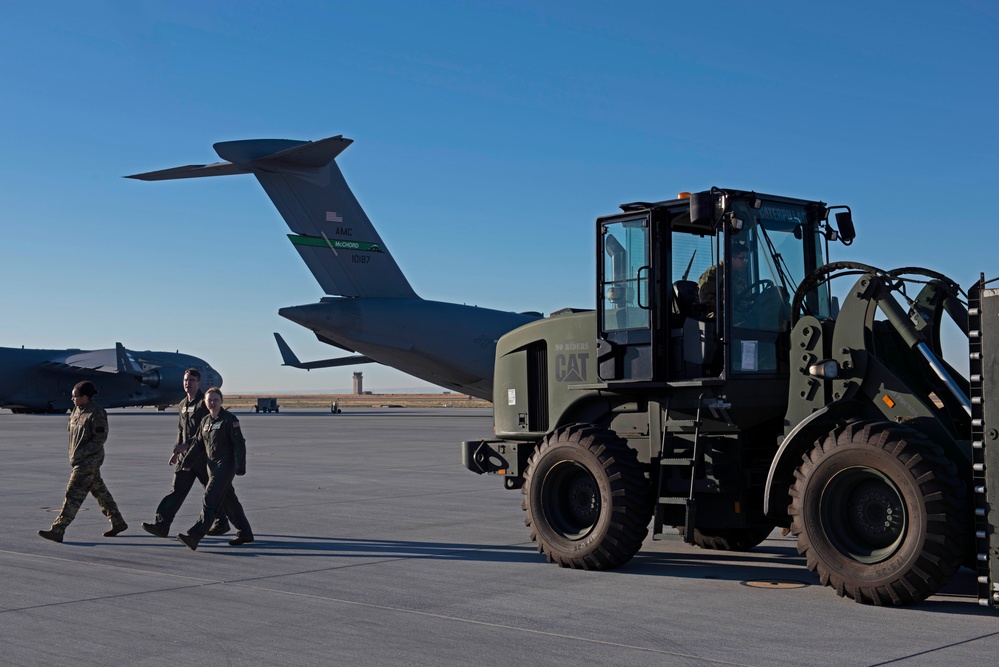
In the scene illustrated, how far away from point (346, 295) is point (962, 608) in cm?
2588

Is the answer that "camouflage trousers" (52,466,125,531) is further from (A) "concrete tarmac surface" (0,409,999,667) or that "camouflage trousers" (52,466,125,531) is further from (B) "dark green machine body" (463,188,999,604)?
(B) "dark green machine body" (463,188,999,604)

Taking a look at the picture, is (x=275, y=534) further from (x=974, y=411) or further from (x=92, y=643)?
(x=974, y=411)

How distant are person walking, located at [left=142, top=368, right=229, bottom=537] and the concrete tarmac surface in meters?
0.25

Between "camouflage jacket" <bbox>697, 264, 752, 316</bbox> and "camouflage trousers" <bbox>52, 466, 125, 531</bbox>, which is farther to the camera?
"camouflage trousers" <bbox>52, 466, 125, 531</bbox>

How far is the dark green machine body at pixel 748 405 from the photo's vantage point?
25.5 feet

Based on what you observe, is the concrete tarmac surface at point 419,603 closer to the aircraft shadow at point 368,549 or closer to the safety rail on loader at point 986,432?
the aircraft shadow at point 368,549

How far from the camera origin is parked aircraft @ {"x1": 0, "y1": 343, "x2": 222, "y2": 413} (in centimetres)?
6006

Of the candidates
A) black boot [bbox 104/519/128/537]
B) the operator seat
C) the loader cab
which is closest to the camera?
the loader cab

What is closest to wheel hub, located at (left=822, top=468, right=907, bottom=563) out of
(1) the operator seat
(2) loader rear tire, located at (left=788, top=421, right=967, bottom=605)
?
(2) loader rear tire, located at (left=788, top=421, right=967, bottom=605)

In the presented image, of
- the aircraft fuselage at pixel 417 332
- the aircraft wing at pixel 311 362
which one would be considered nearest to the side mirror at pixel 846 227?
the aircraft fuselage at pixel 417 332

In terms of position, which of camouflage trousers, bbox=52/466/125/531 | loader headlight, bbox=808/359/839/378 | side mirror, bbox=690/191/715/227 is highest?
side mirror, bbox=690/191/715/227

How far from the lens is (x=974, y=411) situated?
7.30 m

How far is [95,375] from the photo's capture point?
61.8 m

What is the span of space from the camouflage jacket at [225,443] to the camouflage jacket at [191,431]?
40 cm
